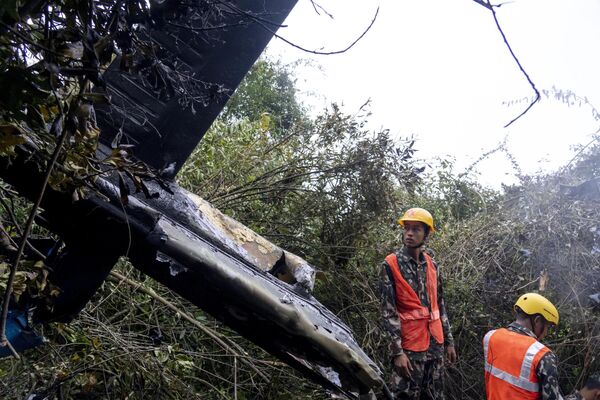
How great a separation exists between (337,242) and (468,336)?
1.69 metres

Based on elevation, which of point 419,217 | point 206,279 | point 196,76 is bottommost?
point 206,279

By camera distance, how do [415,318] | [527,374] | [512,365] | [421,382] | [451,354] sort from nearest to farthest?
[527,374] < [512,365] < [421,382] < [415,318] < [451,354]

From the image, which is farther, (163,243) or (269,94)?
(269,94)

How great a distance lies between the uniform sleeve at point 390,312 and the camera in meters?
4.96

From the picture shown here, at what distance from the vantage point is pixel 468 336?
625 cm

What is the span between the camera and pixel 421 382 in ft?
16.4

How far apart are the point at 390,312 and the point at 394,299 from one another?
0.43ft

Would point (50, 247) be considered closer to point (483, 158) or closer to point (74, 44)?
point (74, 44)

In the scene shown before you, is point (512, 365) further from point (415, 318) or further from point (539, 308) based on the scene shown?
point (415, 318)

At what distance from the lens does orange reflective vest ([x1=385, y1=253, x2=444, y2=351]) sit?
510 centimetres

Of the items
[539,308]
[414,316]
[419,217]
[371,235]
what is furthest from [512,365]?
[371,235]

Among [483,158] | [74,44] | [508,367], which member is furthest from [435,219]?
[74,44]

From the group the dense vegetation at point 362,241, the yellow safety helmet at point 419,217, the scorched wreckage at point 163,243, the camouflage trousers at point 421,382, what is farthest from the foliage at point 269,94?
the scorched wreckage at point 163,243

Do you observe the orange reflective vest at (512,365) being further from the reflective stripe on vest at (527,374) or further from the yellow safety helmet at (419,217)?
the yellow safety helmet at (419,217)
